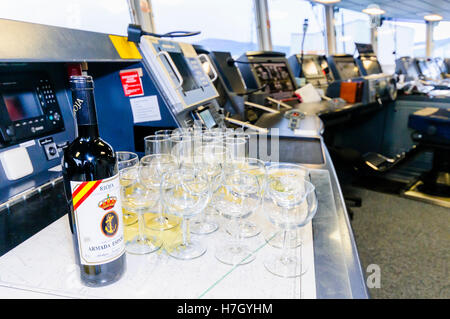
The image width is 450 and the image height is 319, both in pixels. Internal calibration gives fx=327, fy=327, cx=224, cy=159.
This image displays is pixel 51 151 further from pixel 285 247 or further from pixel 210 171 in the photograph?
pixel 285 247

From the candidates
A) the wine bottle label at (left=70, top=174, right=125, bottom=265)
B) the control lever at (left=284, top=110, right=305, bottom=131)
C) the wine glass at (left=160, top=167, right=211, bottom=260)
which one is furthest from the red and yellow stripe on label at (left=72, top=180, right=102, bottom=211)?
the control lever at (left=284, top=110, right=305, bottom=131)

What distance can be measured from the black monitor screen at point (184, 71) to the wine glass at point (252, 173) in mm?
636

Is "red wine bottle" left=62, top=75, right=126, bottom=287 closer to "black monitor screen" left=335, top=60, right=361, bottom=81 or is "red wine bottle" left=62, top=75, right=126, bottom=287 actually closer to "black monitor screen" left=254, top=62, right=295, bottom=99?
"black monitor screen" left=254, top=62, right=295, bottom=99

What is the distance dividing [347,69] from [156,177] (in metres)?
4.32

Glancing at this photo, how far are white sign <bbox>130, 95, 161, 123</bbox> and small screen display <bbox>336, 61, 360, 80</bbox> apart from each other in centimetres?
354

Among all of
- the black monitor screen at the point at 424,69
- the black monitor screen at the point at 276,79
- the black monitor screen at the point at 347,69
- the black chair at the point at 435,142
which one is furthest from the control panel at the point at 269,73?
the black monitor screen at the point at 424,69

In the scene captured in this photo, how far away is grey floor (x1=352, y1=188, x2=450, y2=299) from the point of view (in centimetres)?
191

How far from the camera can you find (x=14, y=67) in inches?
39.0

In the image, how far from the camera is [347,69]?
4.49 meters

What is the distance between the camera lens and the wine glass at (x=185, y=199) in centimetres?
69

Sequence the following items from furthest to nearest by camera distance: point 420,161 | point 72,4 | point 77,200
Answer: point 420,161, point 72,4, point 77,200

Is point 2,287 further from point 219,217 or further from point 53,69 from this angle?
point 53,69
